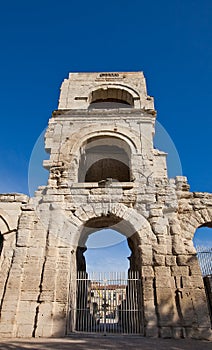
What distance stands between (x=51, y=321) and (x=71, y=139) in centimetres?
612

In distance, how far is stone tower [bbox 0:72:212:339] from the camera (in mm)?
6074

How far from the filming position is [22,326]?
594 cm

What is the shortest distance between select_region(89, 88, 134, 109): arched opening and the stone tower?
144 centimetres

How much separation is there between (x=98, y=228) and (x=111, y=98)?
21.4 ft

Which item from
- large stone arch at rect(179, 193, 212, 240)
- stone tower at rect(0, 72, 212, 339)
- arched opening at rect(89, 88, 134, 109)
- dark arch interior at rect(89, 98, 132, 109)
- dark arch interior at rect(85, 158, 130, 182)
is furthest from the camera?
dark arch interior at rect(85, 158, 130, 182)

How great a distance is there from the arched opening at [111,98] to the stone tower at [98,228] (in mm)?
1443

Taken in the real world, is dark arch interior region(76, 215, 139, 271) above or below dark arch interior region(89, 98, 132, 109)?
below

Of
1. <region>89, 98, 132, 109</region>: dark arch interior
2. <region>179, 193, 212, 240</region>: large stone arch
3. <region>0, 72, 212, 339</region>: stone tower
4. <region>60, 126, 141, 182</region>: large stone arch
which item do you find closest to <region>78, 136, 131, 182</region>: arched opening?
<region>60, 126, 141, 182</region>: large stone arch

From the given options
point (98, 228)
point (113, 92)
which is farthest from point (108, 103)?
point (98, 228)

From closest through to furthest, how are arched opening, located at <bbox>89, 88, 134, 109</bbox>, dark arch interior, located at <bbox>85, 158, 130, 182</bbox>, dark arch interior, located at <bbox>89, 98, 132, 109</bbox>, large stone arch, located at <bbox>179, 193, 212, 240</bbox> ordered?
1. large stone arch, located at <bbox>179, 193, 212, 240</bbox>
2. arched opening, located at <bbox>89, 88, 134, 109</bbox>
3. dark arch interior, located at <bbox>89, 98, 132, 109</bbox>
4. dark arch interior, located at <bbox>85, 158, 130, 182</bbox>

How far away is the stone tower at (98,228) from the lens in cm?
607

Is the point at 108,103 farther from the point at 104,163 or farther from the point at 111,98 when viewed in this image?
the point at 104,163

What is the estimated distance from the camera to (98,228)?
9133 millimetres

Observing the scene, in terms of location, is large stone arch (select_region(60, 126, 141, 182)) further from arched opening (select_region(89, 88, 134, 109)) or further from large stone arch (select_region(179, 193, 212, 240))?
arched opening (select_region(89, 88, 134, 109))
